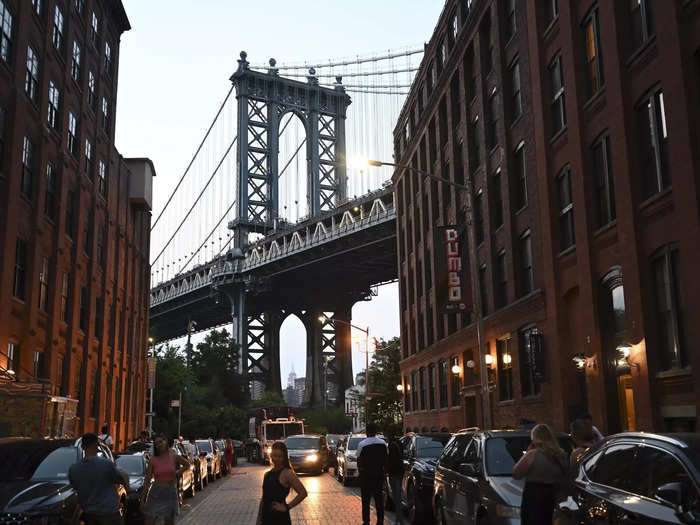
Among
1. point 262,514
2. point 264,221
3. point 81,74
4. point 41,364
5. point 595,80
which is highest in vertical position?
point 264,221

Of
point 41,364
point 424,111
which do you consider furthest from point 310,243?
point 41,364

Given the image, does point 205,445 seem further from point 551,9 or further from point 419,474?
point 551,9

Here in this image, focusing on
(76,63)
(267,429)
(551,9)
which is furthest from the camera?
(267,429)

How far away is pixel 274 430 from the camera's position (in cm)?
4984

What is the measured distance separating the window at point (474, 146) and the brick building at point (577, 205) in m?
0.09

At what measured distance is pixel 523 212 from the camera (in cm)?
2739

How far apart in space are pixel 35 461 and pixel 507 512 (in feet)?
20.3

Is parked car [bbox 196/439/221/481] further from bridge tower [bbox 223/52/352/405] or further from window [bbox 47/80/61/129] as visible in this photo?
bridge tower [bbox 223/52/352/405]

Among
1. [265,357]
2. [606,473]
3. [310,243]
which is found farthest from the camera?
[265,357]

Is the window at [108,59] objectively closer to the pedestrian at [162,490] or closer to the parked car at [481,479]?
the pedestrian at [162,490]

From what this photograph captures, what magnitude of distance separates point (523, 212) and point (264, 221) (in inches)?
2958

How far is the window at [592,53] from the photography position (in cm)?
2136

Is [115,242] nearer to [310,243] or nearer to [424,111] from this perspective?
[424,111]

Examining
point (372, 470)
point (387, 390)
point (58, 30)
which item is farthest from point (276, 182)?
point (372, 470)
